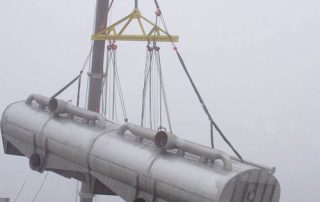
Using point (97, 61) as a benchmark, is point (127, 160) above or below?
below

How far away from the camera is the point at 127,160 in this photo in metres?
12.8

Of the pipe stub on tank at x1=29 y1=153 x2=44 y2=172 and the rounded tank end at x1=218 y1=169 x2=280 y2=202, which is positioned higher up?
the rounded tank end at x1=218 y1=169 x2=280 y2=202

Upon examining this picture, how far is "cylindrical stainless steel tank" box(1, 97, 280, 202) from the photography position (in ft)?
37.7

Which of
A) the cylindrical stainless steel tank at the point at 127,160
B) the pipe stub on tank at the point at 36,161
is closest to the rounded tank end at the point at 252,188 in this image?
the cylindrical stainless steel tank at the point at 127,160

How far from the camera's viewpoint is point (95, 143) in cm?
1370

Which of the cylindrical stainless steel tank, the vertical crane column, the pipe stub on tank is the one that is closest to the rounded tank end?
the cylindrical stainless steel tank

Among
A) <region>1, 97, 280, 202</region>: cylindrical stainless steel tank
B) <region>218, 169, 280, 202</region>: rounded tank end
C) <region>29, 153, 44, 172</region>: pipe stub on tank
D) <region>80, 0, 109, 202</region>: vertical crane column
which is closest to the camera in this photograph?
<region>218, 169, 280, 202</region>: rounded tank end

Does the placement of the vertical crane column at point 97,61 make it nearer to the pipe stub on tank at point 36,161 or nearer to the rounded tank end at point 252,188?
the pipe stub on tank at point 36,161

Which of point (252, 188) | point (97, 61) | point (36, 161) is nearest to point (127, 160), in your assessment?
point (252, 188)

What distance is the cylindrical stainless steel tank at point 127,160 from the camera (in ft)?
37.7

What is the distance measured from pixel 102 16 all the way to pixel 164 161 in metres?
11.5

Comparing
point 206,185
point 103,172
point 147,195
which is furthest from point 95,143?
point 206,185

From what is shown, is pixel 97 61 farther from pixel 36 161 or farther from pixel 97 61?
pixel 36 161

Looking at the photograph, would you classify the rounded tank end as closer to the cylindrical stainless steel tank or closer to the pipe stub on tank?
the cylindrical stainless steel tank
